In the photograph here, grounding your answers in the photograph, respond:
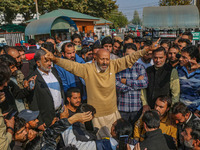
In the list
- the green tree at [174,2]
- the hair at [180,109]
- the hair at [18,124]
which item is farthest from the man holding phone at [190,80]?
the green tree at [174,2]

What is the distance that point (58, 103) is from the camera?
3240mm

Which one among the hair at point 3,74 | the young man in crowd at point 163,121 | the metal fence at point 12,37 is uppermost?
the metal fence at point 12,37

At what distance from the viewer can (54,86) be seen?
318cm

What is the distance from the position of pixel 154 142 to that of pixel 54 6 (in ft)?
87.9

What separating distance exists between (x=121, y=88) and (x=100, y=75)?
0.55 meters

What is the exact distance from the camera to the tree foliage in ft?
78.6

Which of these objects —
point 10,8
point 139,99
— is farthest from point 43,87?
point 10,8

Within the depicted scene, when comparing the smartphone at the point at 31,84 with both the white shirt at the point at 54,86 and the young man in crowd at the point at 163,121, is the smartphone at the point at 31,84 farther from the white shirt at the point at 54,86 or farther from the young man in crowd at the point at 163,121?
the young man in crowd at the point at 163,121

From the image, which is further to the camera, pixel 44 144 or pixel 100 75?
pixel 100 75

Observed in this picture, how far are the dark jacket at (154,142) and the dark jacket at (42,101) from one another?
1.70 meters

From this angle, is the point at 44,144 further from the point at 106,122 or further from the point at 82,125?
the point at 106,122

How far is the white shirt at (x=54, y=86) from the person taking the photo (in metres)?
3.13

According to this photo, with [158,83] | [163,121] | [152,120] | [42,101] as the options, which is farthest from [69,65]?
[163,121]

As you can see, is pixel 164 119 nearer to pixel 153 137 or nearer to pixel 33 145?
pixel 153 137
